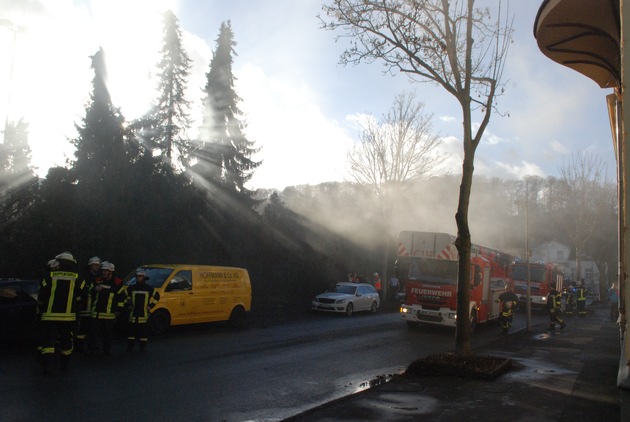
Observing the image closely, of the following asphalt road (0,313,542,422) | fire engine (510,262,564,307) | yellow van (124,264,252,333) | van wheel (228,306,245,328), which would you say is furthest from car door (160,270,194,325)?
fire engine (510,262,564,307)

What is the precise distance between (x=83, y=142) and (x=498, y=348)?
1482 cm

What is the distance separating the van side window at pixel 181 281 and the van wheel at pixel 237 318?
225 cm

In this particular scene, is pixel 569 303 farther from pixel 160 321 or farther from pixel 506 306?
pixel 160 321

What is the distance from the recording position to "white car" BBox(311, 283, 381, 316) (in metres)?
23.1

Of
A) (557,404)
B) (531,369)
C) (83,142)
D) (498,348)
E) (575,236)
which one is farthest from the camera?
(575,236)

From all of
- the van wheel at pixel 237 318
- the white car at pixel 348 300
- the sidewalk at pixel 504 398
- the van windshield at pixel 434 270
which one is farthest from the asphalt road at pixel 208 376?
the white car at pixel 348 300

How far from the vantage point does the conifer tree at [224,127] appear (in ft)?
105

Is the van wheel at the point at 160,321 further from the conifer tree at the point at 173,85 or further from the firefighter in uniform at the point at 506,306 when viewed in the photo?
the conifer tree at the point at 173,85

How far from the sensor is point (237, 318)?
17047 mm

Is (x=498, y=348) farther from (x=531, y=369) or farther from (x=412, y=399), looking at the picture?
(x=412, y=399)

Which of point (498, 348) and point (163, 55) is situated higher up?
point (163, 55)

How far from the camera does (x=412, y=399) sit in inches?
307

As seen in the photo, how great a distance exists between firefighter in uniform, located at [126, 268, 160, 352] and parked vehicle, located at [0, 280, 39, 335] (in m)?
1.93

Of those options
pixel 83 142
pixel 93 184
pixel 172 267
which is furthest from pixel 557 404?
pixel 83 142
